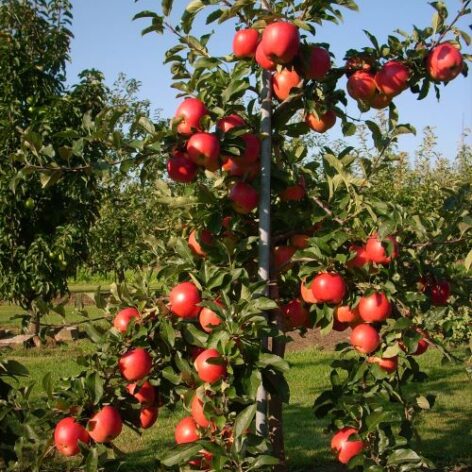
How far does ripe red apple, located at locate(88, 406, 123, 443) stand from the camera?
1670 mm

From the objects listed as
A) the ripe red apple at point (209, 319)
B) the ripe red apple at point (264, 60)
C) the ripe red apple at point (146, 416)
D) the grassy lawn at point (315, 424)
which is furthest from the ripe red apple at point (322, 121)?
the grassy lawn at point (315, 424)

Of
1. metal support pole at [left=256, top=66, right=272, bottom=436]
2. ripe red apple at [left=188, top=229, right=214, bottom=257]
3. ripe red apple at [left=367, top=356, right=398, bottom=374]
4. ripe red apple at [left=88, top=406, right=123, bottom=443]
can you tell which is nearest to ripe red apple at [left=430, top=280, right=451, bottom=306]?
ripe red apple at [left=367, top=356, right=398, bottom=374]

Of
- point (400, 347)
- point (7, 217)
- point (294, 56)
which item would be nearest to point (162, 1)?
point (294, 56)

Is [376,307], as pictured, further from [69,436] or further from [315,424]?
[315,424]

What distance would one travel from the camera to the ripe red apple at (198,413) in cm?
162

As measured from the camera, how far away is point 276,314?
74.9 inches

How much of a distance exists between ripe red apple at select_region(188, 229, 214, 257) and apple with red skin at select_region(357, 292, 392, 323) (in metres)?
0.51

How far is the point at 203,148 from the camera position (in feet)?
5.16

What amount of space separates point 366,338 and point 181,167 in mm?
750

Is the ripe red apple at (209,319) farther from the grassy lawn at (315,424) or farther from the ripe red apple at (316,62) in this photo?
the grassy lawn at (315,424)

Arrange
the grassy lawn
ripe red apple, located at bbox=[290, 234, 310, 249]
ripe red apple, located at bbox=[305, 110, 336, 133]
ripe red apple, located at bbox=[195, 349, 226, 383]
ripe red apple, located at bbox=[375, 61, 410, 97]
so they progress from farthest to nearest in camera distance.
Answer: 1. the grassy lawn
2. ripe red apple, located at bbox=[290, 234, 310, 249]
3. ripe red apple, located at bbox=[305, 110, 336, 133]
4. ripe red apple, located at bbox=[375, 61, 410, 97]
5. ripe red apple, located at bbox=[195, 349, 226, 383]

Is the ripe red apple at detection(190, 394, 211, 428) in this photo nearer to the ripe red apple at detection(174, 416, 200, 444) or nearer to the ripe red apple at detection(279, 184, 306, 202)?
the ripe red apple at detection(174, 416, 200, 444)

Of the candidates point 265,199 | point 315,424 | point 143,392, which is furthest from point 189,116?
point 315,424

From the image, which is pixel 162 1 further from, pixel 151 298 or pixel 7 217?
pixel 7 217
